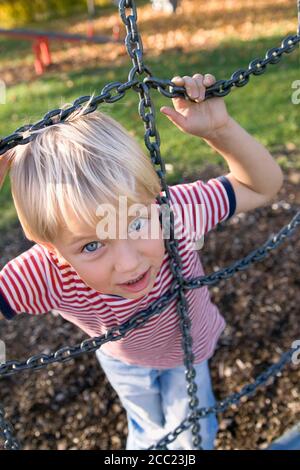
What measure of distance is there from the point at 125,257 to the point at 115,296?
0.80 feet

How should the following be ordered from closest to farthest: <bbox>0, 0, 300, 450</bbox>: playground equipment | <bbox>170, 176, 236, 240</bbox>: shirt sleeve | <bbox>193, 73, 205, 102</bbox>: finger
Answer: <bbox>0, 0, 300, 450</bbox>: playground equipment, <bbox>193, 73, 205, 102</bbox>: finger, <bbox>170, 176, 236, 240</bbox>: shirt sleeve

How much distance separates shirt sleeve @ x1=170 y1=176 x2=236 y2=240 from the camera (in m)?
1.41

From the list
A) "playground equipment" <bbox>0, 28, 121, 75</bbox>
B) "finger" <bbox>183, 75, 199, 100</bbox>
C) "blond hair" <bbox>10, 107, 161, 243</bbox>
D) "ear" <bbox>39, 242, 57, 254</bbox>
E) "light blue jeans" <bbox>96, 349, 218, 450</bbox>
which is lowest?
"light blue jeans" <bbox>96, 349, 218, 450</bbox>

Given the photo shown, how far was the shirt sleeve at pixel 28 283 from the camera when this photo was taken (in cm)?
133

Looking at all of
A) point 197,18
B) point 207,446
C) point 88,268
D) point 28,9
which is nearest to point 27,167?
point 88,268

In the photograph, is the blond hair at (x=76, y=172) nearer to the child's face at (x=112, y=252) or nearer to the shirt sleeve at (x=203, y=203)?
the child's face at (x=112, y=252)

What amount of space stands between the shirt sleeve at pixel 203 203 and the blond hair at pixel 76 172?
0.87ft

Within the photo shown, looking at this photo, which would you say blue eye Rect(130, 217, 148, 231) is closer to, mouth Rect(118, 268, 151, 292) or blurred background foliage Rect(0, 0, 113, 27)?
mouth Rect(118, 268, 151, 292)

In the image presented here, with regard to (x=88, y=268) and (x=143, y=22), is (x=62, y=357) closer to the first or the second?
(x=88, y=268)

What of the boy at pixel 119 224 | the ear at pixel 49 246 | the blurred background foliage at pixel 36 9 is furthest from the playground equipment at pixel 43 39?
the ear at pixel 49 246

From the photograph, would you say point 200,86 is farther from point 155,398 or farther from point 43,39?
point 43,39

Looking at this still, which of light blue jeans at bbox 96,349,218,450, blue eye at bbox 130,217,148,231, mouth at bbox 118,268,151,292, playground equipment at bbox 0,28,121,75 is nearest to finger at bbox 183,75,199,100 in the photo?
blue eye at bbox 130,217,148,231

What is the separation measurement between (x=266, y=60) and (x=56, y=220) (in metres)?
0.55

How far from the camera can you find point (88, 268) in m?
1.19
